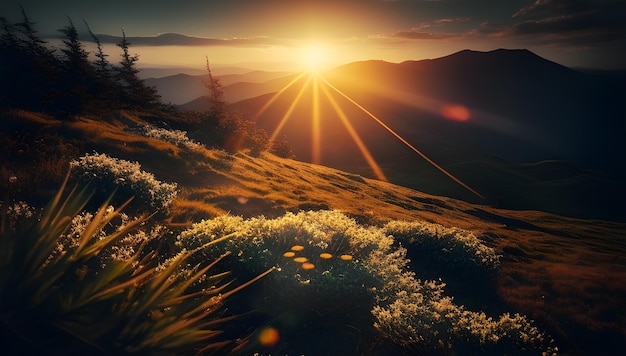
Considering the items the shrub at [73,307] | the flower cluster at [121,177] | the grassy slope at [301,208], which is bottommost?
the grassy slope at [301,208]

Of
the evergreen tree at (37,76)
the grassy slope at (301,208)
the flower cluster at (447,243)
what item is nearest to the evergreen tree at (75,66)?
the evergreen tree at (37,76)

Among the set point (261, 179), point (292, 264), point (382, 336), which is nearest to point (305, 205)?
A: point (261, 179)

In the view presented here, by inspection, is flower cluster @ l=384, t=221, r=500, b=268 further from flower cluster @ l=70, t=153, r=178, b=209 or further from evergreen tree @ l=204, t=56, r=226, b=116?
evergreen tree @ l=204, t=56, r=226, b=116

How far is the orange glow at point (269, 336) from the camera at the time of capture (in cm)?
712

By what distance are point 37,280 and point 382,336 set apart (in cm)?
625

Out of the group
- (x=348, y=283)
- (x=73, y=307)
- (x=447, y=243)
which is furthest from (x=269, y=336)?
(x=447, y=243)

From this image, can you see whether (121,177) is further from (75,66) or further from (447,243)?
(75,66)

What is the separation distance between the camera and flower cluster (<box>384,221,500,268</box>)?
15148 mm

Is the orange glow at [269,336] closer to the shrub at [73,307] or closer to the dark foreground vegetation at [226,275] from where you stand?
the dark foreground vegetation at [226,275]

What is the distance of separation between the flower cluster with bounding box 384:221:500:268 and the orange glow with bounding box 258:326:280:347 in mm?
9611

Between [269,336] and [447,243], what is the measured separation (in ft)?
35.7

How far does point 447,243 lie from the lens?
51.6ft

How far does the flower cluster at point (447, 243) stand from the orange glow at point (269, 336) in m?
9.61

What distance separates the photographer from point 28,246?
4.96 m
